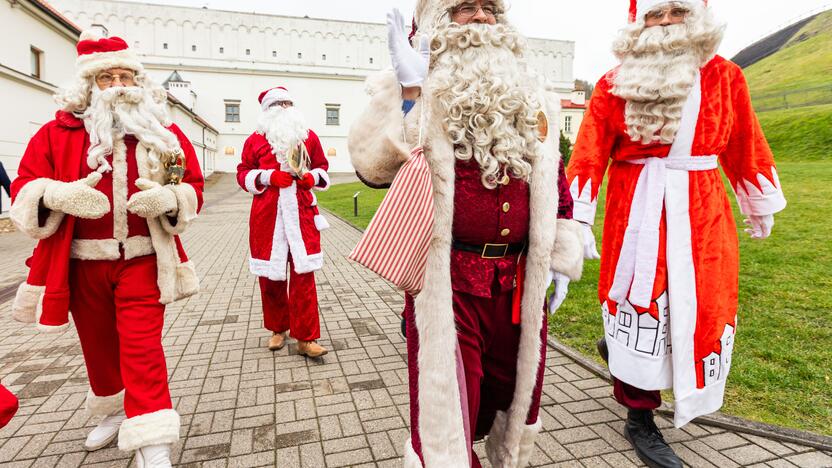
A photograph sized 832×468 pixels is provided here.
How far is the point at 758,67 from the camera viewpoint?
212ft

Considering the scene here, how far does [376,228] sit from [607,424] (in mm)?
2375

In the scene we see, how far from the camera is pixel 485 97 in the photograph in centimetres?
186

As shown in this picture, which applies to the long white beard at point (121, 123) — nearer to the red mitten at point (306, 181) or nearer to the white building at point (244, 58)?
the red mitten at point (306, 181)

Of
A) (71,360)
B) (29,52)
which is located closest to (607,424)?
(71,360)

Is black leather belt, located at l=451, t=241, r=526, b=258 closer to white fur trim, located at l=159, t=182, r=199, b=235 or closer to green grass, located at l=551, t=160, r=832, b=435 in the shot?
white fur trim, located at l=159, t=182, r=199, b=235

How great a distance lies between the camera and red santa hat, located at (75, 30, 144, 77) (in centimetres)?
267

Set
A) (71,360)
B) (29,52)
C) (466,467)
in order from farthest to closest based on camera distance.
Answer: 1. (29,52)
2. (71,360)
3. (466,467)

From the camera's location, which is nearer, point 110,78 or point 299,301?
point 110,78

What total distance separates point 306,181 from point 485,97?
2895mm

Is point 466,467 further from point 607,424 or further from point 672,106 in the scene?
point 672,106

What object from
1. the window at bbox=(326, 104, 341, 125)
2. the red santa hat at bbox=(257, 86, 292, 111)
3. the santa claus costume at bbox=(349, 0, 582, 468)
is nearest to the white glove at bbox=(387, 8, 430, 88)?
the santa claus costume at bbox=(349, 0, 582, 468)

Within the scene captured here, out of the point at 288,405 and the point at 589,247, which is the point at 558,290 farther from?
the point at 288,405

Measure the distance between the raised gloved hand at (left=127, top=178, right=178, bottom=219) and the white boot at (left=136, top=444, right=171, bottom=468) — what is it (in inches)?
47.7

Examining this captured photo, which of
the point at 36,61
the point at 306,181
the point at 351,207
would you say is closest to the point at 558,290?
the point at 306,181
